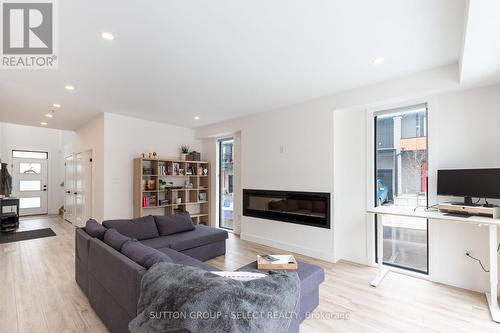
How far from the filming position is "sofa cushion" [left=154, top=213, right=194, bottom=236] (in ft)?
11.8

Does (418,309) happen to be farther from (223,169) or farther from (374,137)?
(223,169)

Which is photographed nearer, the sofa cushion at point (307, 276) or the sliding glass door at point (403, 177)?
the sofa cushion at point (307, 276)

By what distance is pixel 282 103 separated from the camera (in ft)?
13.8

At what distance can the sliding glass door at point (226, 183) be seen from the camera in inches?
236

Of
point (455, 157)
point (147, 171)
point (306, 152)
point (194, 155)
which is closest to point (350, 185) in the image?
point (306, 152)

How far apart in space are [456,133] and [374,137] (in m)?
0.95

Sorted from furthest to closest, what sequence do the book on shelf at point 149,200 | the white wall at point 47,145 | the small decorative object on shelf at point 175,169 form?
the white wall at point 47,145, the small decorative object on shelf at point 175,169, the book on shelf at point 149,200

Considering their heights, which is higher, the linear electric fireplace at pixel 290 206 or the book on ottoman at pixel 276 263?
the linear electric fireplace at pixel 290 206

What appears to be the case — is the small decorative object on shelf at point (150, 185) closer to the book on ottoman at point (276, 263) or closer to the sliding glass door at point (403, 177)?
the book on ottoman at point (276, 263)

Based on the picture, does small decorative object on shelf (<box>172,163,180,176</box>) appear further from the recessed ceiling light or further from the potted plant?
the recessed ceiling light

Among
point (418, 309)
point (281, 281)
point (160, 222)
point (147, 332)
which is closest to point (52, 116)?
point (160, 222)

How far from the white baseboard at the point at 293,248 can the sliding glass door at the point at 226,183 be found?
1143 mm

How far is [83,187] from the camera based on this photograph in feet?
18.8

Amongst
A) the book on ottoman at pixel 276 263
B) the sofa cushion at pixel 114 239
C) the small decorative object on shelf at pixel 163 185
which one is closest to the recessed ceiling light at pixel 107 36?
the sofa cushion at pixel 114 239
